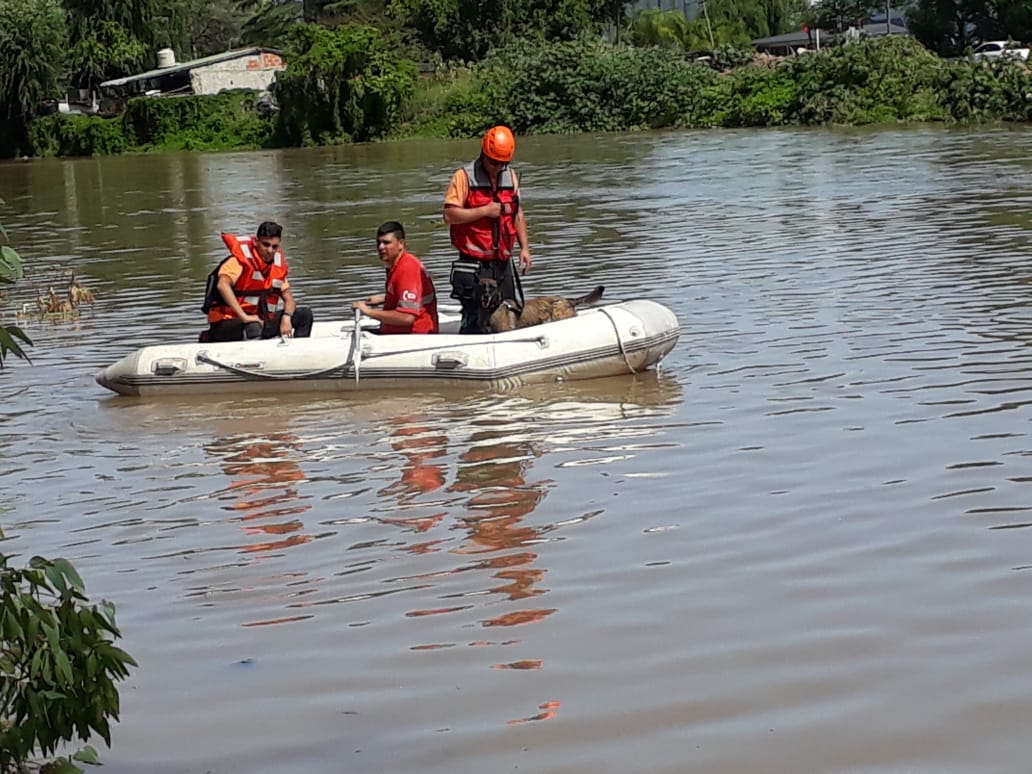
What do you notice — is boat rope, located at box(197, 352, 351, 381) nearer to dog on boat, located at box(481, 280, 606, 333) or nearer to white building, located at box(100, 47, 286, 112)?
dog on boat, located at box(481, 280, 606, 333)

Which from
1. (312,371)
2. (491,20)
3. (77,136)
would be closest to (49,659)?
(312,371)

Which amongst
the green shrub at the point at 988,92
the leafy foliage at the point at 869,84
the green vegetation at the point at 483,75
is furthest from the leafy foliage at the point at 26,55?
the green shrub at the point at 988,92

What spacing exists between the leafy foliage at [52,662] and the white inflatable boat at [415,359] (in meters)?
6.75

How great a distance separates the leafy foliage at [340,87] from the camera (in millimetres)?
51062

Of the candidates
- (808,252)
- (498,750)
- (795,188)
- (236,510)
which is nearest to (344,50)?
(795,188)

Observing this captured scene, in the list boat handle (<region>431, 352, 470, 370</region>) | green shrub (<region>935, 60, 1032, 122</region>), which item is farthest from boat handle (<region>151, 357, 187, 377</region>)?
green shrub (<region>935, 60, 1032, 122</region>)

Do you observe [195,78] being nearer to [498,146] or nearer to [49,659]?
[498,146]

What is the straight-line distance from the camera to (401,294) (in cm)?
1048

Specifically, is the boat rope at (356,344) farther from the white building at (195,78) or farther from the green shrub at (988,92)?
the white building at (195,78)

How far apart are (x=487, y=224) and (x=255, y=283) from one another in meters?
1.64

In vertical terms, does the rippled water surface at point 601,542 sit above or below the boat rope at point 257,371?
below

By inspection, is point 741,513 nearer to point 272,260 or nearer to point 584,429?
point 584,429

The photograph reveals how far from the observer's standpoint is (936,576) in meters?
5.84

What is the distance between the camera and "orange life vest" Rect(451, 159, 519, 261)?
33.6 ft
